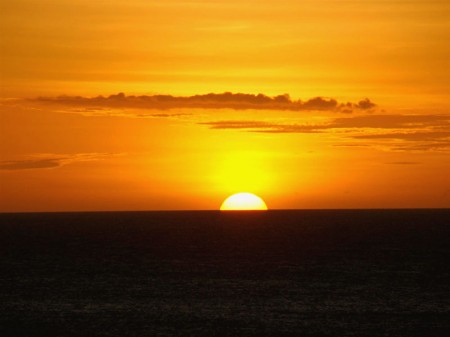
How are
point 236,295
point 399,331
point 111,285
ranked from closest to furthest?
point 399,331, point 236,295, point 111,285

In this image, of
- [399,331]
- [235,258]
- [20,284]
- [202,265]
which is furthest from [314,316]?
[235,258]

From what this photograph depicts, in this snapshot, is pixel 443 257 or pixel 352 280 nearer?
pixel 352 280

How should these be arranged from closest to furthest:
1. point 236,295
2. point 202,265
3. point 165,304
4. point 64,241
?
point 165,304 → point 236,295 → point 202,265 → point 64,241

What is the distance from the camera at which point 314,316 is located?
6531cm

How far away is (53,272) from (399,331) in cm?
5670

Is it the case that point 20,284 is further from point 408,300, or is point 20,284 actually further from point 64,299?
point 408,300

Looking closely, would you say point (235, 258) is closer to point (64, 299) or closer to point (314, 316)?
point (64, 299)

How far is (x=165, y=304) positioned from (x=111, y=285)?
16204 mm

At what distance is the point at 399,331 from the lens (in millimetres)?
59406

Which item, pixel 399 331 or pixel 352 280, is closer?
pixel 399 331

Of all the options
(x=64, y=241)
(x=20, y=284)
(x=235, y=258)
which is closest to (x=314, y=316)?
(x=20, y=284)

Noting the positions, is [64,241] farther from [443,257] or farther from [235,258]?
[443,257]

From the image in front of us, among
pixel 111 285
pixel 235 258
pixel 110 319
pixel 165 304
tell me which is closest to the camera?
pixel 110 319

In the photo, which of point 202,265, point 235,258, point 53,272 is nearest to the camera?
point 53,272
